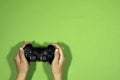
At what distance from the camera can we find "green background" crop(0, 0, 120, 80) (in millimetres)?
1328

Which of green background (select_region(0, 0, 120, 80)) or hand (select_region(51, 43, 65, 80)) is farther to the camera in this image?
green background (select_region(0, 0, 120, 80))

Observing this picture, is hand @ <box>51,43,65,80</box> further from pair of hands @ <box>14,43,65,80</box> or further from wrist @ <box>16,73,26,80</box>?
wrist @ <box>16,73,26,80</box>

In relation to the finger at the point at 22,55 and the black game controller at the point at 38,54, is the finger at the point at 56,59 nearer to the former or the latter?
the black game controller at the point at 38,54

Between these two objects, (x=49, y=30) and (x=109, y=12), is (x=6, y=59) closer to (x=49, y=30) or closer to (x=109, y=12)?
(x=49, y=30)

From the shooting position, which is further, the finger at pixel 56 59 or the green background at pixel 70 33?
the green background at pixel 70 33

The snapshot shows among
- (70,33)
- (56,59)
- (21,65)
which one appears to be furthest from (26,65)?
(70,33)

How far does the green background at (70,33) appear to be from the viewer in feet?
4.36

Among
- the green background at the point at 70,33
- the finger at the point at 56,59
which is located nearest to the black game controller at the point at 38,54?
the finger at the point at 56,59

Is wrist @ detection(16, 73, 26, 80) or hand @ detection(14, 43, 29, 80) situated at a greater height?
hand @ detection(14, 43, 29, 80)

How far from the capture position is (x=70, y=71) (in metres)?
1.35

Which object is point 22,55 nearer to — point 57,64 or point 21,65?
point 21,65

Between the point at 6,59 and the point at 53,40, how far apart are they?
12.0 inches

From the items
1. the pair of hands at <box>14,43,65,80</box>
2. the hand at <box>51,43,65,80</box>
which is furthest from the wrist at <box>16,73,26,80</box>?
the hand at <box>51,43,65,80</box>

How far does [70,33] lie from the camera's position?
52.9 inches
